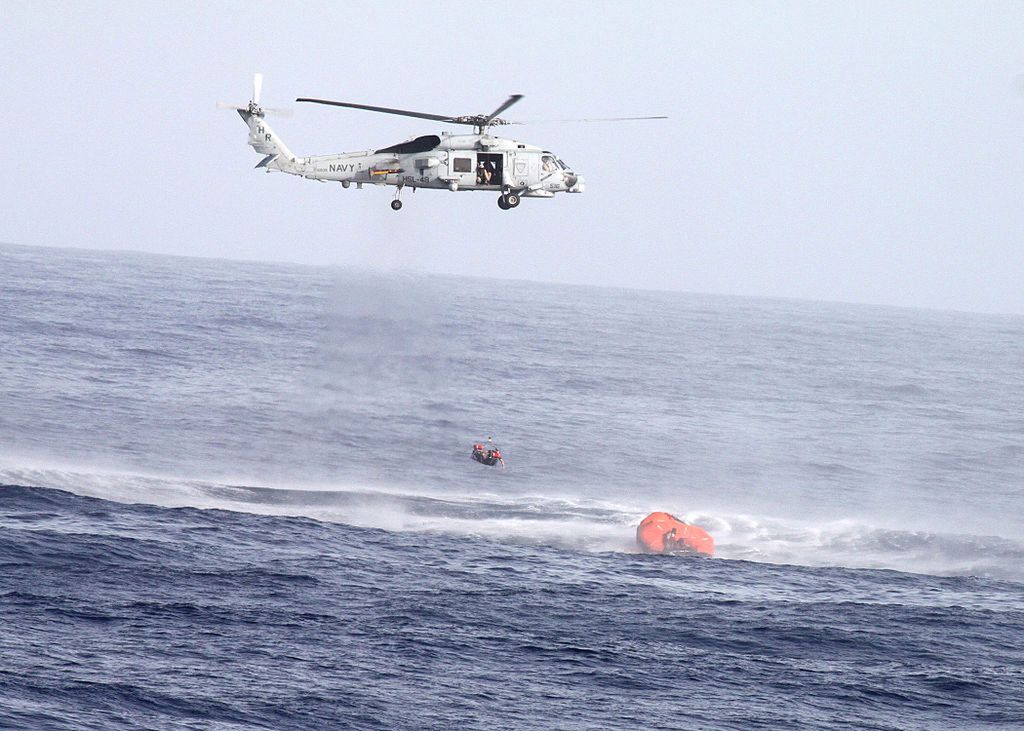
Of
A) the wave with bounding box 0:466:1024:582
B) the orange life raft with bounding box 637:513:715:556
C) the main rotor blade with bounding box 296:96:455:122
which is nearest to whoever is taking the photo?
the main rotor blade with bounding box 296:96:455:122

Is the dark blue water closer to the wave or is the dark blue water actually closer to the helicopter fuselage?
the wave

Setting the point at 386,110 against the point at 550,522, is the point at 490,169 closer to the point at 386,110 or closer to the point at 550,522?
the point at 386,110

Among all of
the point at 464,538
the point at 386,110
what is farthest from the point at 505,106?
the point at 464,538

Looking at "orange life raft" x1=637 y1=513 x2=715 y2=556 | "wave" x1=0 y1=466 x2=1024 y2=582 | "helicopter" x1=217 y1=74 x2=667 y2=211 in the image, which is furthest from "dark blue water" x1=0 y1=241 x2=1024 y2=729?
"helicopter" x1=217 y1=74 x2=667 y2=211

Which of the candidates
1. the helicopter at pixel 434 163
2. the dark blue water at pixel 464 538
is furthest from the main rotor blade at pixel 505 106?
the dark blue water at pixel 464 538

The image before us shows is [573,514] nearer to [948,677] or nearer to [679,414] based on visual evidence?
[948,677]

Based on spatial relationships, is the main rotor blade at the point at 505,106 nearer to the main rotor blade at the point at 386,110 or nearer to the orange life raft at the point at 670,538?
the main rotor blade at the point at 386,110
